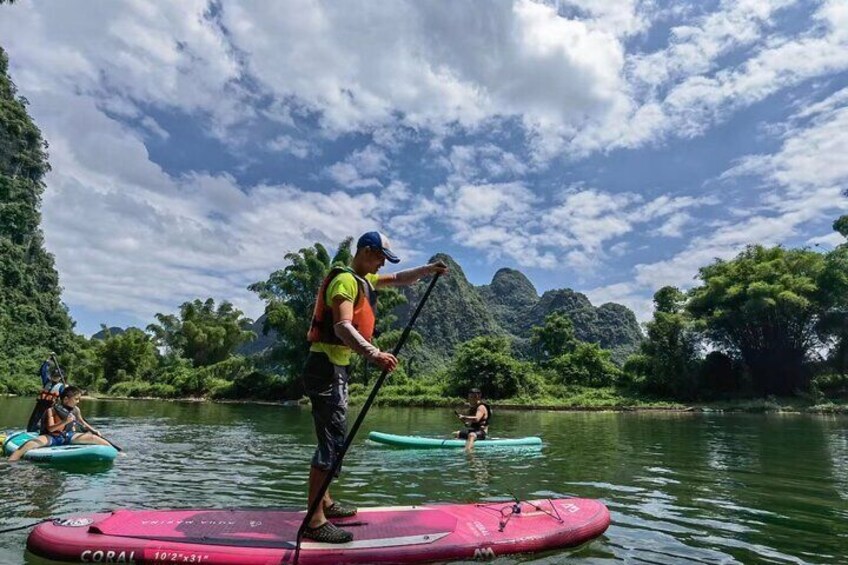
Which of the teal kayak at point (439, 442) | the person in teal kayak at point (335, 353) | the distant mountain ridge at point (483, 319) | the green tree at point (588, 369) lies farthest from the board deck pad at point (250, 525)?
the distant mountain ridge at point (483, 319)

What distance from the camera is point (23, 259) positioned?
5756cm

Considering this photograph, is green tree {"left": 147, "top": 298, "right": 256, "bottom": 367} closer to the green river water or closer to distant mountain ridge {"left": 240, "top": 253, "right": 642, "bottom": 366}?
distant mountain ridge {"left": 240, "top": 253, "right": 642, "bottom": 366}

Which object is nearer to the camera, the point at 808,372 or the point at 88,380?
the point at 808,372

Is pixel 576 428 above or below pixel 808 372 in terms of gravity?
below

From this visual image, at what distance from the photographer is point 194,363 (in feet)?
193

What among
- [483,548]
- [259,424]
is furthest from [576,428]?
[483,548]

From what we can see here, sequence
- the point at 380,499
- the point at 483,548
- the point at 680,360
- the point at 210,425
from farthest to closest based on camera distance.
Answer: the point at 680,360, the point at 210,425, the point at 380,499, the point at 483,548

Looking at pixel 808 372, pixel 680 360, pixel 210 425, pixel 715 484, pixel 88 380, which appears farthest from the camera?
pixel 88 380

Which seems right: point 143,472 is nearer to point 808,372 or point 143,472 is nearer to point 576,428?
point 576,428

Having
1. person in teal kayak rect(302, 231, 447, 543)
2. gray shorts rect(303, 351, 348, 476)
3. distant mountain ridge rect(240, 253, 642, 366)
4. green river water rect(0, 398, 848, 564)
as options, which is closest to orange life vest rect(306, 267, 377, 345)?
person in teal kayak rect(302, 231, 447, 543)

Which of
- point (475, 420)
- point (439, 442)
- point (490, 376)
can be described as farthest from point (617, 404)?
point (439, 442)

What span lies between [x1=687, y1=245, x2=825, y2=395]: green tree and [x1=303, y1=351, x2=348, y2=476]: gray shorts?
38.1 metres

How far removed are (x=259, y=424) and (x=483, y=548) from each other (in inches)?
699

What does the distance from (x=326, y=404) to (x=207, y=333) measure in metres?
58.6
